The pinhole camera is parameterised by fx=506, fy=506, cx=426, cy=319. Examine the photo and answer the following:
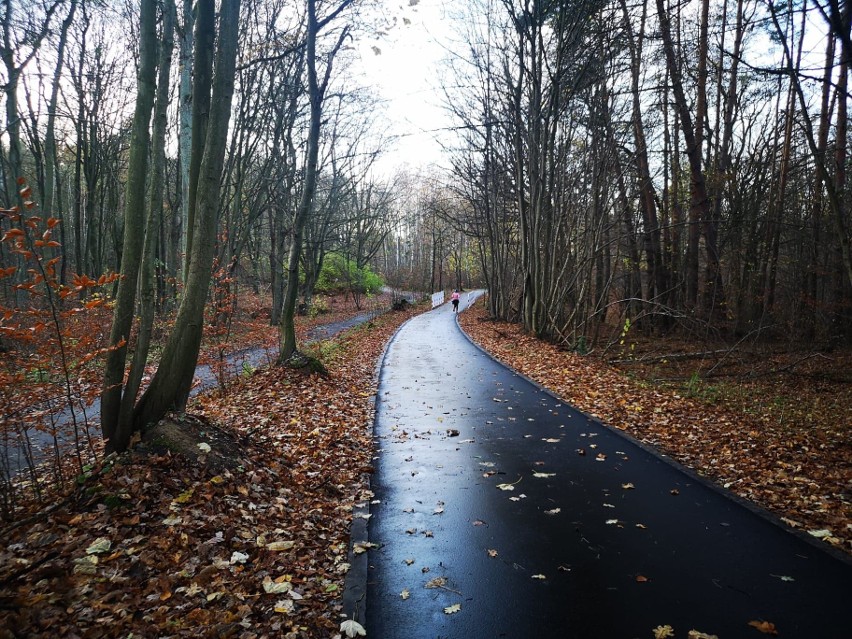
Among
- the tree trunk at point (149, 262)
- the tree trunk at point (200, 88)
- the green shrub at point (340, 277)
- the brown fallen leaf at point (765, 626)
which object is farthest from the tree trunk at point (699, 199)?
the green shrub at point (340, 277)

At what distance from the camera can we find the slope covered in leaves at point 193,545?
305 cm

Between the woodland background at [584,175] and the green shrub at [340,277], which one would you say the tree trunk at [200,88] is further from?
the green shrub at [340,277]

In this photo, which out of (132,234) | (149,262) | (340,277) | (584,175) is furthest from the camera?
(340,277)

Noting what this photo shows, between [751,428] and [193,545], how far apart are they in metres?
7.55

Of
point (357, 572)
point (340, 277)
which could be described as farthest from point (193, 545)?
point (340, 277)

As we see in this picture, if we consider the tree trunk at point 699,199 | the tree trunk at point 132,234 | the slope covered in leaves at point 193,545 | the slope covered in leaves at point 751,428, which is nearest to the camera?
the slope covered in leaves at point 193,545

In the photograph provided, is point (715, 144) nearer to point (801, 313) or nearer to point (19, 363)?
point (801, 313)

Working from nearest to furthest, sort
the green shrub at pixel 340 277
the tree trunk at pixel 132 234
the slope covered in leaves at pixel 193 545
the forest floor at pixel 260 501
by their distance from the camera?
1. the slope covered in leaves at pixel 193 545
2. the forest floor at pixel 260 501
3. the tree trunk at pixel 132 234
4. the green shrub at pixel 340 277

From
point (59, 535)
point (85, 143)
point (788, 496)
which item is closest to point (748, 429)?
point (788, 496)

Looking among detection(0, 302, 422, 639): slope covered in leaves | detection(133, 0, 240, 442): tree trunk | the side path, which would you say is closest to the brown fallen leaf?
the side path

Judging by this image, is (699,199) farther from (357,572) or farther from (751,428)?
(357,572)

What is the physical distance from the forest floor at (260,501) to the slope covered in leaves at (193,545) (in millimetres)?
12

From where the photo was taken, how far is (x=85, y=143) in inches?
636

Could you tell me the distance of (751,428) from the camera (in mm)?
7520
